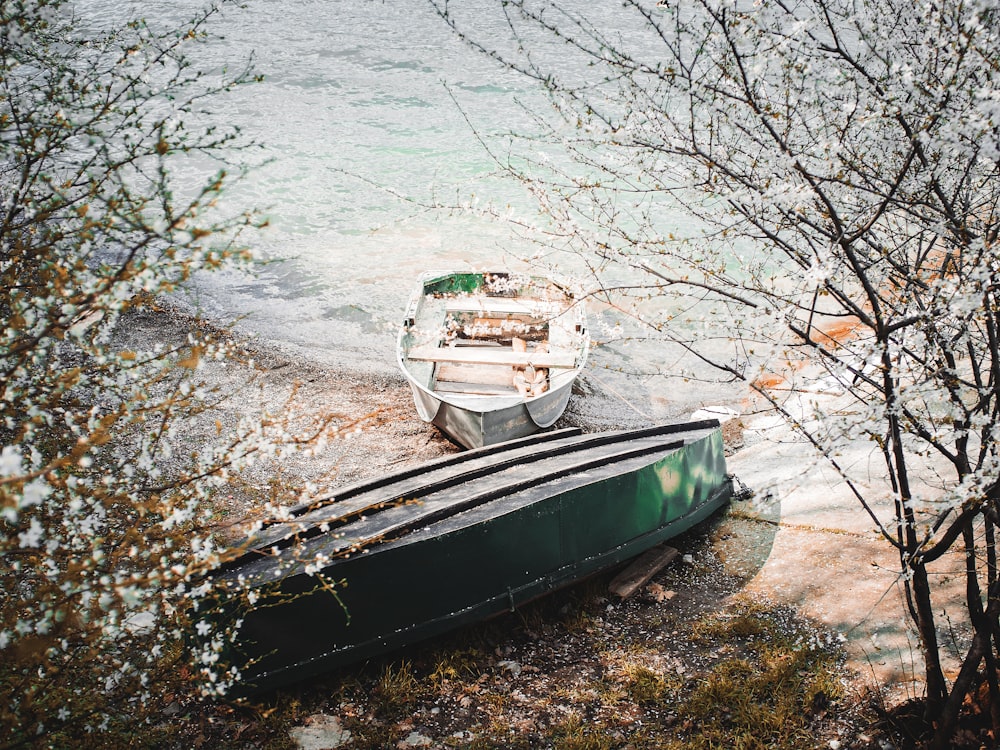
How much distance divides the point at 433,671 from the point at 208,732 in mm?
1534

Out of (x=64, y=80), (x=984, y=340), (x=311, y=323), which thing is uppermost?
(x=64, y=80)

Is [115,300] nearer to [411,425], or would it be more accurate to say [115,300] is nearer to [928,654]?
[928,654]

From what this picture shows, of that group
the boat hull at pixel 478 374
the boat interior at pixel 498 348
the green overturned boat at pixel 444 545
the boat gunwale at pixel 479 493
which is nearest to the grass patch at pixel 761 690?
the green overturned boat at pixel 444 545

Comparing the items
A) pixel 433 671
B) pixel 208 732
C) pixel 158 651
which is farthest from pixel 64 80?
pixel 433 671

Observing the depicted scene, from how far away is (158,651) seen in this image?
3.29m

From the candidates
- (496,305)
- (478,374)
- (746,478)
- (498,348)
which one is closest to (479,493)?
(746,478)

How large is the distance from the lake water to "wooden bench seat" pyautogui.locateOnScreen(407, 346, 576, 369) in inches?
78.0

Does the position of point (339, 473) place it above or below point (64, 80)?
below

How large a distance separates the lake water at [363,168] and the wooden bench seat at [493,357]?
1982mm

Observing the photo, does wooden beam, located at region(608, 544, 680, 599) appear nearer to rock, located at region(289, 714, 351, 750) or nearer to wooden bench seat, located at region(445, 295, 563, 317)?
rock, located at region(289, 714, 351, 750)

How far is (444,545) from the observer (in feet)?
15.7

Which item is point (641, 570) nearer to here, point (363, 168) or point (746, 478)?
point (746, 478)

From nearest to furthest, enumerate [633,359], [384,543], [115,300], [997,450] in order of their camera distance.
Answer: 1. [115,300]
2. [997,450]
3. [384,543]
4. [633,359]

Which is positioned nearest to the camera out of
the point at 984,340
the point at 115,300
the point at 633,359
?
the point at 115,300
